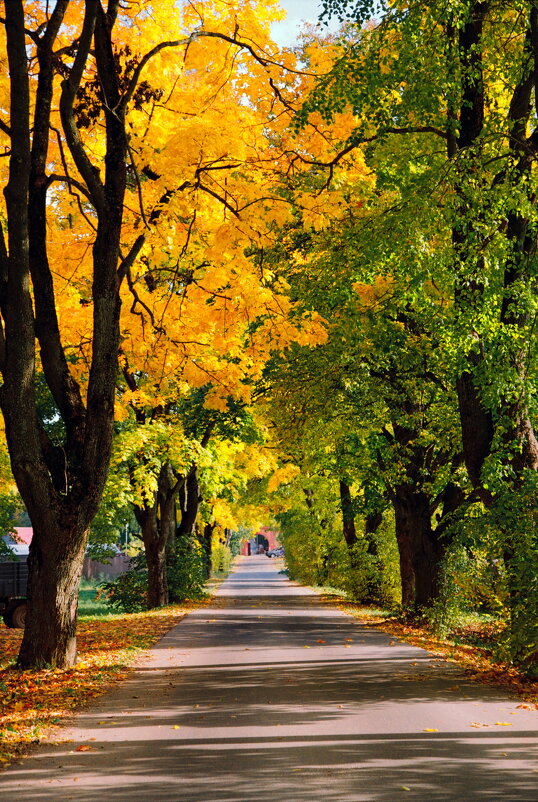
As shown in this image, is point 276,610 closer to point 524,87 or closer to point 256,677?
point 256,677

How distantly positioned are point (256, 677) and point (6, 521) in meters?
24.9

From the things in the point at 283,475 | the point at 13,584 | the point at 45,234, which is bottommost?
the point at 13,584

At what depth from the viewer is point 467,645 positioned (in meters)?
18.3

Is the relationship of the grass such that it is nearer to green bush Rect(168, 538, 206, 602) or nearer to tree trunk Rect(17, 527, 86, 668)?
green bush Rect(168, 538, 206, 602)

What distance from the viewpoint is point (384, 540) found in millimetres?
29344

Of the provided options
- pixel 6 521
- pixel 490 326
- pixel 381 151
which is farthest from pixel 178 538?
pixel 490 326

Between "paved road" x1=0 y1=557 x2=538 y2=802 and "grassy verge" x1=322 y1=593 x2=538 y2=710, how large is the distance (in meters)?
Result: 0.44

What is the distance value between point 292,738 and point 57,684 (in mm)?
4032

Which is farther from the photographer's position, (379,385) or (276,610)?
(276,610)

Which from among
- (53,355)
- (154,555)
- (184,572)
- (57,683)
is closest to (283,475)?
(184,572)

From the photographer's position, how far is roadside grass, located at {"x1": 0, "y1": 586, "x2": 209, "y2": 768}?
8.05 m

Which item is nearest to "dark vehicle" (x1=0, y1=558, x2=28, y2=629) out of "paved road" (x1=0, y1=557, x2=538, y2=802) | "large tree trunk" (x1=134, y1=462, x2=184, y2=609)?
"large tree trunk" (x1=134, y1=462, x2=184, y2=609)

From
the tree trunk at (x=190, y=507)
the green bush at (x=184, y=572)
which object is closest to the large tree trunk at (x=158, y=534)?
the green bush at (x=184, y=572)

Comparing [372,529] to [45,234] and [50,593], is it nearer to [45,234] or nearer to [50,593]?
[50,593]
